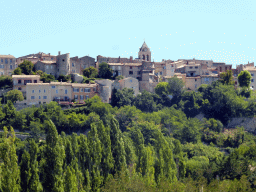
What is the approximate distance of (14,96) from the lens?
6731cm

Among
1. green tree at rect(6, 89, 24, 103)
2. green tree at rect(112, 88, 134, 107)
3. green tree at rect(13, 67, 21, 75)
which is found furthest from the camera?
green tree at rect(13, 67, 21, 75)

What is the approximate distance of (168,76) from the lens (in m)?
80.7

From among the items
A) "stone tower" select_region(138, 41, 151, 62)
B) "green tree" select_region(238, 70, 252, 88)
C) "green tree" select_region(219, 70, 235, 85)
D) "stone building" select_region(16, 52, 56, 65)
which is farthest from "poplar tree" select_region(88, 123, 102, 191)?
"stone tower" select_region(138, 41, 151, 62)

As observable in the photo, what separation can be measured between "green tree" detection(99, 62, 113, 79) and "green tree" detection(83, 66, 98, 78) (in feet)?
2.88

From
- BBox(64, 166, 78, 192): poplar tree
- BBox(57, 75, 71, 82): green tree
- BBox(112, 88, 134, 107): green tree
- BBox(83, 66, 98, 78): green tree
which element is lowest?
BBox(64, 166, 78, 192): poplar tree

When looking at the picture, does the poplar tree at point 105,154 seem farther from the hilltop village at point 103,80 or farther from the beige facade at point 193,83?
the beige facade at point 193,83

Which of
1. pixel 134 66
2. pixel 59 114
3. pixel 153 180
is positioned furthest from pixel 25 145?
pixel 134 66

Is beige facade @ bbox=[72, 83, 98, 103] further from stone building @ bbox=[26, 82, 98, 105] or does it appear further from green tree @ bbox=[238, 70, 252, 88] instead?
green tree @ bbox=[238, 70, 252, 88]

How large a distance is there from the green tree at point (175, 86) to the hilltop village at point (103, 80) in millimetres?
2870

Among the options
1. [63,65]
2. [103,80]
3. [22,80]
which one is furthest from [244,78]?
[22,80]

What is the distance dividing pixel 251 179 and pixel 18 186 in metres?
21.7

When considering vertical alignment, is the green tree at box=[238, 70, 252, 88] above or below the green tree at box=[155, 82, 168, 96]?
above

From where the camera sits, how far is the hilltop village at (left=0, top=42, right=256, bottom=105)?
226ft

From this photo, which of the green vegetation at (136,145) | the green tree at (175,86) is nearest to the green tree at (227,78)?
the green vegetation at (136,145)
